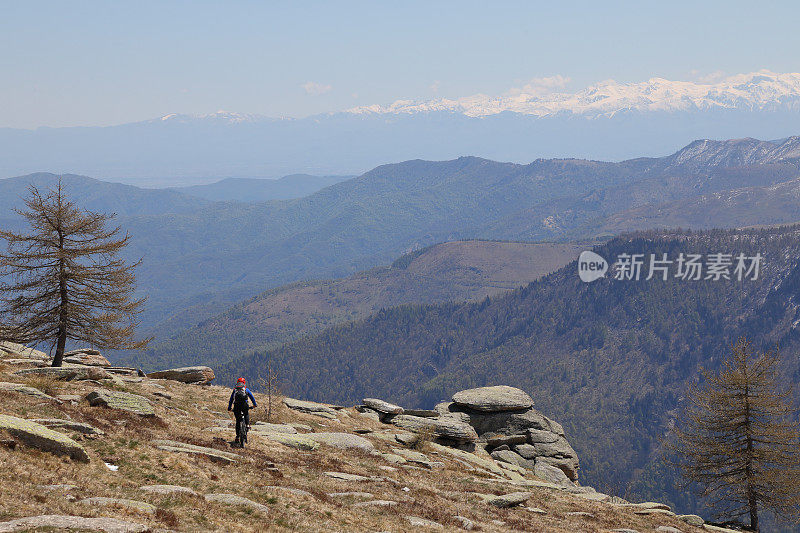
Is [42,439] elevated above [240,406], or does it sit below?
above

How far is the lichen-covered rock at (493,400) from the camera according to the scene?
180 ft

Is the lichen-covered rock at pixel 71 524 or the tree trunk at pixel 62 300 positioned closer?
the lichen-covered rock at pixel 71 524

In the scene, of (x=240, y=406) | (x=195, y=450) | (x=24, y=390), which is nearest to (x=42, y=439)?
(x=195, y=450)

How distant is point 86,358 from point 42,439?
33.0 metres

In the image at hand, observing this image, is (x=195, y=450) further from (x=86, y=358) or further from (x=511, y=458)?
(x=511, y=458)

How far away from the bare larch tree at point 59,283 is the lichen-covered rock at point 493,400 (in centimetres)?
3123

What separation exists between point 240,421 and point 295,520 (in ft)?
34.9

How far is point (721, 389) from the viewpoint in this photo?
4747 centimetres

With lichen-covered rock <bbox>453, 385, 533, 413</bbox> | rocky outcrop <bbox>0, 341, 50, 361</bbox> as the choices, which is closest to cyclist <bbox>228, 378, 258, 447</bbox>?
rocky outcrop <bbox>0, 341, 50, 361</bbox>

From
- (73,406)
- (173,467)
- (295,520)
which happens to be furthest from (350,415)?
(295,520)

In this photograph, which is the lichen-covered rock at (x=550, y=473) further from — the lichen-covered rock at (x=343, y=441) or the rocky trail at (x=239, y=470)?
the lichen-covered rock at (x=343, y=441)

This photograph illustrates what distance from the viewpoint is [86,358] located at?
160 feet

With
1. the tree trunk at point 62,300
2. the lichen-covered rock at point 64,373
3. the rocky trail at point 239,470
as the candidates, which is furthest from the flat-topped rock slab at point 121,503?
the tree trunk at point 62,300

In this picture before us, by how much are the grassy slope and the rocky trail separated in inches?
3.1
